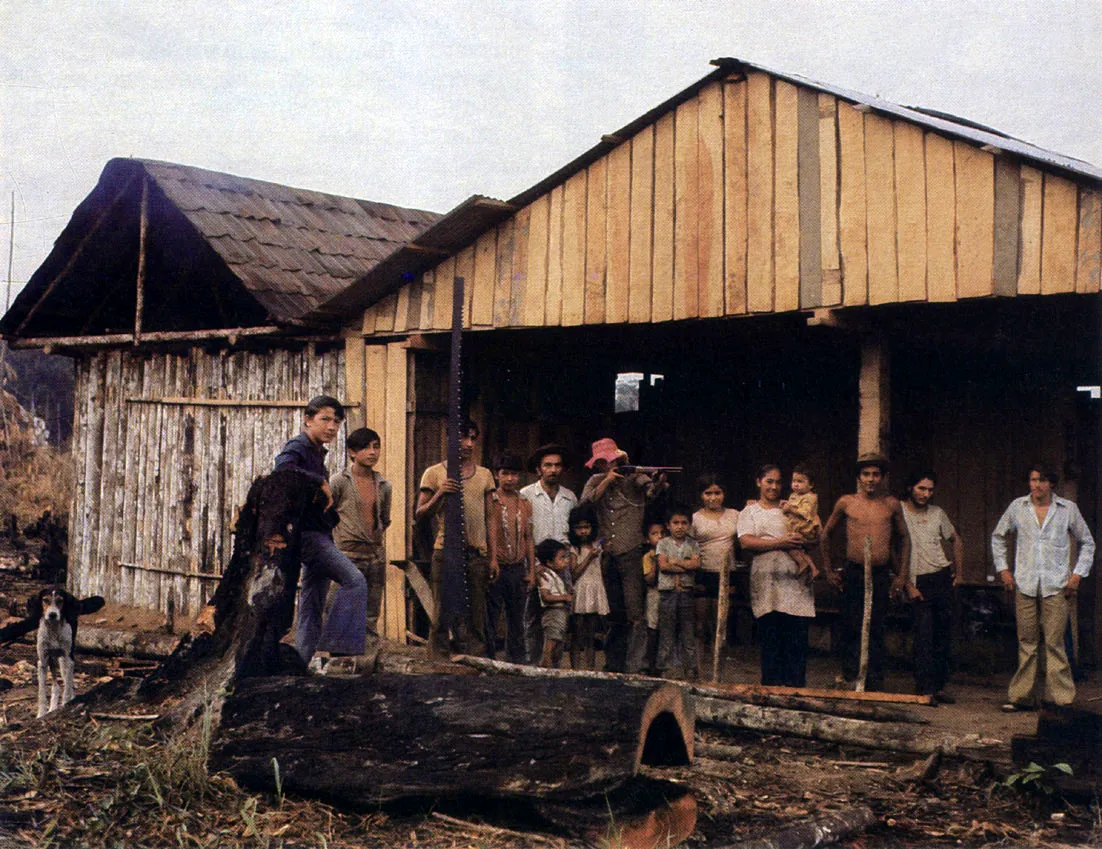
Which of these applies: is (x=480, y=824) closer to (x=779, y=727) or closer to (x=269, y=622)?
(x=269, y=622)

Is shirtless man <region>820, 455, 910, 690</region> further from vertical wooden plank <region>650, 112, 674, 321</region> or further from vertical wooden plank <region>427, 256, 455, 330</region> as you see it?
vertical wooden plank <region>427, 256, 455, 330</region>

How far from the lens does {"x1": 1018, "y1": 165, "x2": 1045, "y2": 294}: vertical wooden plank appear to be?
762 centimetres

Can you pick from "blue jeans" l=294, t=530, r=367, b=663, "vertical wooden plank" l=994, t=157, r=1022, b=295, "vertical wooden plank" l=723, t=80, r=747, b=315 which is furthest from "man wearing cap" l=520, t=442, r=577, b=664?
"vertical wooden plank" l=994, t=157, r=1022, b=295

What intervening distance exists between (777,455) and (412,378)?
13.6 feet

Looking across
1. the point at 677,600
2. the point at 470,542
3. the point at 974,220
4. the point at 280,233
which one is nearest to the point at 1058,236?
the point at 974,220

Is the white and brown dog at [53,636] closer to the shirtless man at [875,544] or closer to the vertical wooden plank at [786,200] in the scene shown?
the shirtless man at [875,544]

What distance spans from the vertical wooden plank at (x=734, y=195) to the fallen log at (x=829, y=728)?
2903 millimetres

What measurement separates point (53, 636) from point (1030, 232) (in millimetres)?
7176

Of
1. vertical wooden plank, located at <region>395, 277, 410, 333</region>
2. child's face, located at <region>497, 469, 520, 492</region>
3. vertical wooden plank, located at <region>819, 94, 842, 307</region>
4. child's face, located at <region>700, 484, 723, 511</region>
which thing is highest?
vertical wooden plank, located at <region>819, 94, 842, 307</region>

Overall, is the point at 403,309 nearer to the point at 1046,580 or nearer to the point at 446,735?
the point at 1046,580

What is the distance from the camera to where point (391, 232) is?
47.7ft

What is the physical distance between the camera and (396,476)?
10703 mm

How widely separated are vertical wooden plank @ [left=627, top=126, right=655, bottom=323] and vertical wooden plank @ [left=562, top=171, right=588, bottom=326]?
1.49 feet

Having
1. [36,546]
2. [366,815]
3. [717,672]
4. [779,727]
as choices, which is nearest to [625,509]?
[717,672]
